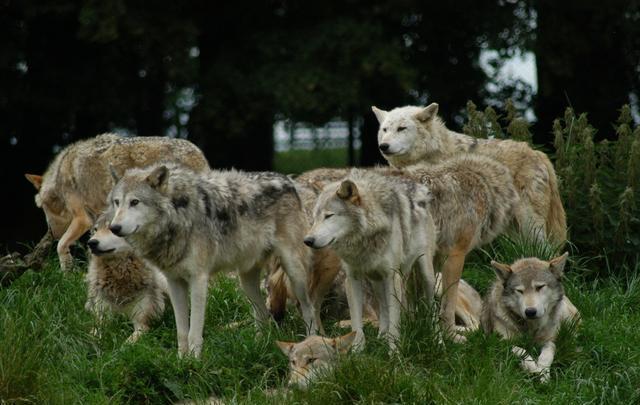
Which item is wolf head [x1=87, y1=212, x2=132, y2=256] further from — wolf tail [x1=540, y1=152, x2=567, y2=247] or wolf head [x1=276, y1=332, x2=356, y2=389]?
wolf tail [x1=540, y1=152, x2=567, y2=247]

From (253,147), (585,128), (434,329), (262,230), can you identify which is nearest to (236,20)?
(253,147)

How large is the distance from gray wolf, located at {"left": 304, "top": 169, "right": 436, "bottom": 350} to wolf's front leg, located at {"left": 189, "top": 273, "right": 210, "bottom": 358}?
79 cm

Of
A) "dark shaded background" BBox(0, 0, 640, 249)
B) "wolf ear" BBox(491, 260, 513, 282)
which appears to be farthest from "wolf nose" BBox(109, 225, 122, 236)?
"dark shaded background" BBox(0, 0, 640, 249)

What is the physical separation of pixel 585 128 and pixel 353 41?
469cm

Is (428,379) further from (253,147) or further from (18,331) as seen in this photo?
(253,147)

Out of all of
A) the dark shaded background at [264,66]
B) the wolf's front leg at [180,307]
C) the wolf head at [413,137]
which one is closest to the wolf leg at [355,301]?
the wolf's front leg at [180,307]

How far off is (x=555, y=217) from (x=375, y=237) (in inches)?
102

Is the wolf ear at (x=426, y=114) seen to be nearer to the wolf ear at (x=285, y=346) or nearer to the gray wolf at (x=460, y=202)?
the gray wolf at (x=460, y=202)

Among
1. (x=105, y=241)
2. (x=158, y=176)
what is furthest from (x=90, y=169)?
(x=158, y=176)

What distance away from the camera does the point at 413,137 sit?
9.77 meters

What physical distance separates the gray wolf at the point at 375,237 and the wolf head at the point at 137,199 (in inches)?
39.8

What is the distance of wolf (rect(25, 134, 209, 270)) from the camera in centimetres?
1017

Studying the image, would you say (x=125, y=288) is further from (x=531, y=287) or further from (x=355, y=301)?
(x=531, y=287)

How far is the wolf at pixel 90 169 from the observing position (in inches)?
400
